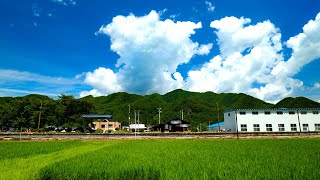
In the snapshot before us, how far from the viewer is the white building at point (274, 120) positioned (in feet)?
163

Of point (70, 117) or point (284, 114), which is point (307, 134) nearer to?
point (284, 114)

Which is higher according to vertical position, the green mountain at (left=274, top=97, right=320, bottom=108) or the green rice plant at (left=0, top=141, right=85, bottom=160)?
the green mountain at (left=274, top=97, right=320, bottom=108)

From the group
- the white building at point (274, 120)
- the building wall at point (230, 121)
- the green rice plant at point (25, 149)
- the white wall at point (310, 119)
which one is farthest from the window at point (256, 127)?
the green rice plant at point (25, 149)

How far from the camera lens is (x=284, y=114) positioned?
1984 inches

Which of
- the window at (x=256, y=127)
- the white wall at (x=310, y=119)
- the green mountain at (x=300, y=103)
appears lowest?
the window at (x=256, y=127)

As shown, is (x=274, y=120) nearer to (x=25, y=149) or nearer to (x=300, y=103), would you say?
(x=25, y=149)

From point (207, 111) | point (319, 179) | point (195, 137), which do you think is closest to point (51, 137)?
point (195, 137)

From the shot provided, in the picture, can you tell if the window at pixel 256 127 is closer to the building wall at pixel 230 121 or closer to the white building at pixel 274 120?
the white building at pixel 274 120

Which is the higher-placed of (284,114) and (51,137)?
(284,114)

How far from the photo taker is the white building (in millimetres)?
49719

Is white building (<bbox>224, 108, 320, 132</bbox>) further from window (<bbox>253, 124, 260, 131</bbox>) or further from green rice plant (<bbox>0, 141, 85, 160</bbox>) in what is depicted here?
green rice plant (<bbox>0, 141, 85, 160</bbox>)

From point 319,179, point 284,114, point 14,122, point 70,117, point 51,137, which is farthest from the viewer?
point 14,122

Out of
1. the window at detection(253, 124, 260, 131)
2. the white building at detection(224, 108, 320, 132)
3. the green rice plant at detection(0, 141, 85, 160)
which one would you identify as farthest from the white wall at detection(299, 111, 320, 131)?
the green rice plant at detection(0, 141, 85, 160)

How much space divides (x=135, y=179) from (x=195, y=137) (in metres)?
33.0
